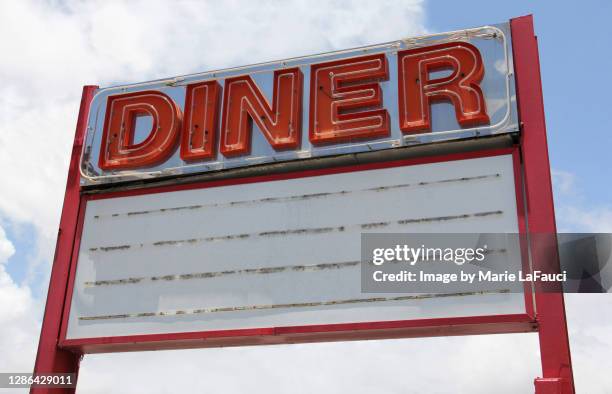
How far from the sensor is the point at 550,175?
8750 mm

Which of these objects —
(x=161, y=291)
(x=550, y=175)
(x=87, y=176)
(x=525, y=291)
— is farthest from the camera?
(x=87, y=176)

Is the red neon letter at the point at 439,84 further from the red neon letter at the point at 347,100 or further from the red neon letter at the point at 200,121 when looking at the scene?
the red neon letter at the point at 200,121

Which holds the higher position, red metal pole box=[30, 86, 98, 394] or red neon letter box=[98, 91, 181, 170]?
red neon letter box=[98, 91, 181, 170]

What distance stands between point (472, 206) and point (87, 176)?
5.65 metres

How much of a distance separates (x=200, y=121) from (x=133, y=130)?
111 centimetres

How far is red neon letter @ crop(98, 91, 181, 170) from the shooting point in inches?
418

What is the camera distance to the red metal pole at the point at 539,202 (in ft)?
25.4

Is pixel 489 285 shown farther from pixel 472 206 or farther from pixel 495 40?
pixel 495 40

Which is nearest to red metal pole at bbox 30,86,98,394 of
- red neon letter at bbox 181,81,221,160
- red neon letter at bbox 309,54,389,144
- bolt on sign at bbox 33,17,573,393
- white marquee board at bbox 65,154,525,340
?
bolt on sign at bbox 33,17,573,393

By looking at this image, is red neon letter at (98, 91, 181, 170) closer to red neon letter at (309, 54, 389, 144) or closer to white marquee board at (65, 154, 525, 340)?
white marquee board at (65, 154, 525, 340)

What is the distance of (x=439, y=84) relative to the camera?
972 cm

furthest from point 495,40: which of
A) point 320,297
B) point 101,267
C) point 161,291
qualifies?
point 101,267

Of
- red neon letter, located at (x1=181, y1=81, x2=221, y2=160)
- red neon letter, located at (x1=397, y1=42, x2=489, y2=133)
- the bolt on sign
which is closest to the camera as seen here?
the bolt on sign

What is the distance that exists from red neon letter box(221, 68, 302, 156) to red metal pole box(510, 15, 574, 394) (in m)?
3.05
